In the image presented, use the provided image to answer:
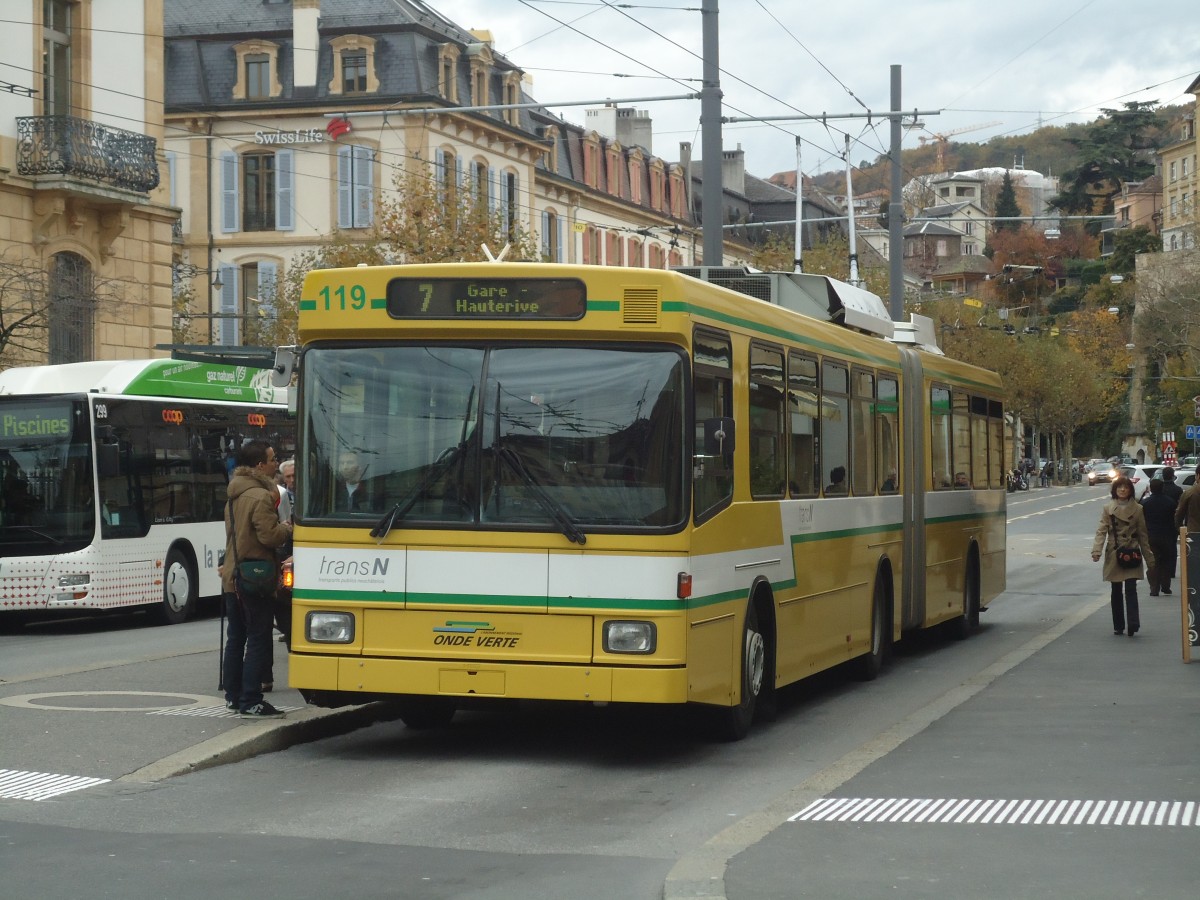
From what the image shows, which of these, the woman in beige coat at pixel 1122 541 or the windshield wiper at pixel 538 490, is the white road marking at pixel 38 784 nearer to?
the windshield wiper at pixel 538 490

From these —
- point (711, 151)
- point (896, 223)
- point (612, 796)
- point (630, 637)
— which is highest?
point (896, 223)

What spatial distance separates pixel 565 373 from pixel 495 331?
46cm

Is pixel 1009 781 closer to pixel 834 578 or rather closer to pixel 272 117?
pixel 834 578

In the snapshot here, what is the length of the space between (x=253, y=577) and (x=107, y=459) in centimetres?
964

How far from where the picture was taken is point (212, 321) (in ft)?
181

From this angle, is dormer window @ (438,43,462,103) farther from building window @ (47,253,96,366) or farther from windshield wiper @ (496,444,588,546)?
windshield wiper @ (496,444,588,546)

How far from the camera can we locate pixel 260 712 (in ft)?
38.3

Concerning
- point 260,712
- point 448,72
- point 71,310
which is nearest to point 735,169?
point 448,72

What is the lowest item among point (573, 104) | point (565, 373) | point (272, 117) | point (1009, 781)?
point (1009, 781)

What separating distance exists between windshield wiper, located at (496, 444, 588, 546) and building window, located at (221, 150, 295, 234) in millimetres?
45662

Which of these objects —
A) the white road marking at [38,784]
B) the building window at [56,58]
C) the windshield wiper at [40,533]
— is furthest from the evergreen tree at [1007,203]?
the white road marking at [38,784]

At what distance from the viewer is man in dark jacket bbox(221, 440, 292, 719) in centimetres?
1162

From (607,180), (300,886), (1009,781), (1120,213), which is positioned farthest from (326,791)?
(1120,213)

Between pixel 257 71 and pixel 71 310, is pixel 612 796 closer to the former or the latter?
pixel 71 310
